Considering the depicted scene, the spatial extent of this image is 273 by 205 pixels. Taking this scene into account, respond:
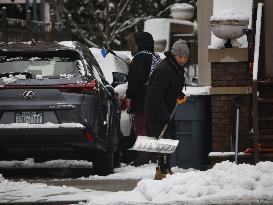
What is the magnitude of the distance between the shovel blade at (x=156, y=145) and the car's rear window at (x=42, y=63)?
5.36ft

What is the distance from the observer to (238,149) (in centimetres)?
1577

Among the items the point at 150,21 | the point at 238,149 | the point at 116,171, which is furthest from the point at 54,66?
the point at 150,21

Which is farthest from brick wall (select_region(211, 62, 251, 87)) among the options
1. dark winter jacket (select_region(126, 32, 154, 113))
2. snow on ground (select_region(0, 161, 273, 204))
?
snow on ground (select_region(0, 161, 273, 204))

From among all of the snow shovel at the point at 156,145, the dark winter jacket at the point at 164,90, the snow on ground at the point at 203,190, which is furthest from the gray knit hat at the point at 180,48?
the snow on ground at the point at 203,190

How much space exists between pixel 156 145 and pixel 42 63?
7.23ft

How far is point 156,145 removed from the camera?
43.9ft

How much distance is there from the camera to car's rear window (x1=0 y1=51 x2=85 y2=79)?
576 inches

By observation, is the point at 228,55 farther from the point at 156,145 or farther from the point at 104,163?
the point at 156,145

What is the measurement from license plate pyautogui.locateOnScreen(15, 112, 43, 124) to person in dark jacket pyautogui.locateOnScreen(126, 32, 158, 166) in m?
2.32

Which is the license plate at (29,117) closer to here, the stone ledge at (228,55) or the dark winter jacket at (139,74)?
the dark winter jacket at (139,74)

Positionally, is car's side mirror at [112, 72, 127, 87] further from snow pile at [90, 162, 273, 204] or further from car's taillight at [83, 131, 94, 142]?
snow pile at [90, 162, 273, 204]

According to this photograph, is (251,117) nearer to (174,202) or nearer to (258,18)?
(258,18)

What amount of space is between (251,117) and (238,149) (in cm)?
53

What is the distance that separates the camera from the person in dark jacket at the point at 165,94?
544 inches
